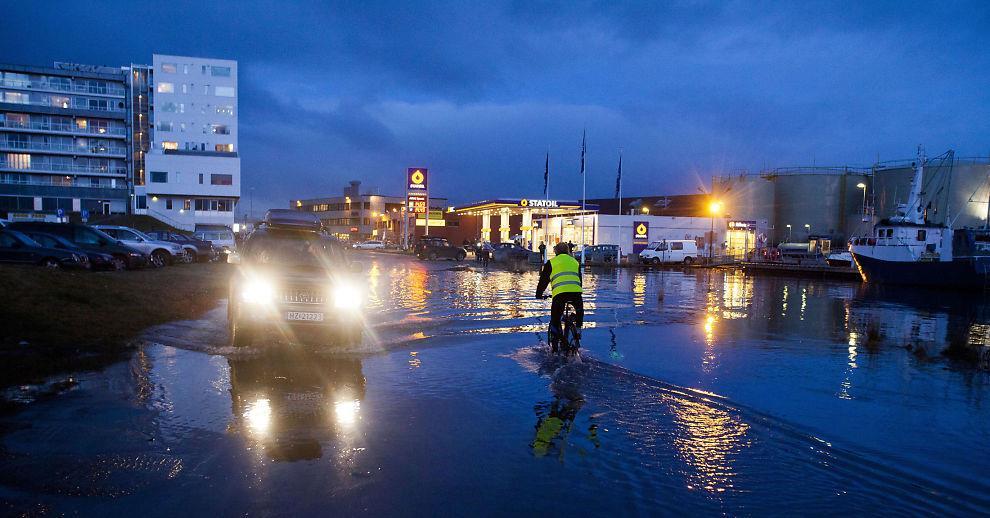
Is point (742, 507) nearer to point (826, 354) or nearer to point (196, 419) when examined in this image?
point (196, 419)

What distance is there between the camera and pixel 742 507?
4430 millimetres

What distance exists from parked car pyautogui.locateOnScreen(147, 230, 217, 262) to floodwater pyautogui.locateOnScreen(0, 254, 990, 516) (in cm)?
2115

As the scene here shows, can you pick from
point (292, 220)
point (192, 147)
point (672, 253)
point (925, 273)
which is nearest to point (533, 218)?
point (672, 253)

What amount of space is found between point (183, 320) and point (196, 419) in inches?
→ 286

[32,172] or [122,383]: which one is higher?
[32,172]

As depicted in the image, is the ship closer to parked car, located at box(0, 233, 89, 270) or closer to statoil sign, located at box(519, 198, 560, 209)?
statoil sign, located at box(519, 198, 560, 209)

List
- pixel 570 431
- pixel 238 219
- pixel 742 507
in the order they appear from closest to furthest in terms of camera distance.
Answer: pixel 742 507 < pixel 570 431 < pixel 238 219

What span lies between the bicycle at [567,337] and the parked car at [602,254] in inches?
1444

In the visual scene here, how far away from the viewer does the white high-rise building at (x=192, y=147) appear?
73.8 m

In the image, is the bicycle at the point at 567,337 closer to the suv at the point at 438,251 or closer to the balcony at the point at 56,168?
the suv at the point at 438,251

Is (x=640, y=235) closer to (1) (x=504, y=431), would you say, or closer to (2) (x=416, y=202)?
(2) (x=416, y=202)

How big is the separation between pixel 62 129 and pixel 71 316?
8403 centimetres

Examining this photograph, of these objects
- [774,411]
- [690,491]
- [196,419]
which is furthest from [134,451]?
[774,411]

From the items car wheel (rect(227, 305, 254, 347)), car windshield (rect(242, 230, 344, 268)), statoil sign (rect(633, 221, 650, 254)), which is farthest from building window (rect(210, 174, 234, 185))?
car wheel (rect(227, 305, 254, 347))
